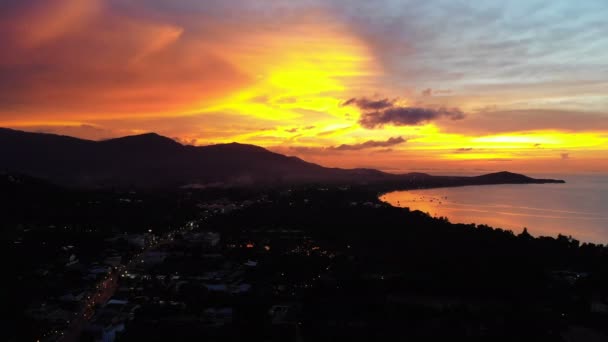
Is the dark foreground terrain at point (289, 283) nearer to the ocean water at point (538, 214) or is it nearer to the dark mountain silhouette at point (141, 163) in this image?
the ocean water at point (538, 214)

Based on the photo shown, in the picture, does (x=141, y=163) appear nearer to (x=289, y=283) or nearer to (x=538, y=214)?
(x=538, y=214)

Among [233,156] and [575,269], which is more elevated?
[233,156]

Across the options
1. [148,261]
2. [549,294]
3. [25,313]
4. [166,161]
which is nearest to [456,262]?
[549,294]

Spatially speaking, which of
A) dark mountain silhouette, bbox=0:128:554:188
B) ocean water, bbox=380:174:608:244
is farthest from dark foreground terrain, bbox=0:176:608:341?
dark mountain silhouette, bbox=0:128:554:188

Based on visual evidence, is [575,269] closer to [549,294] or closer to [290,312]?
[549,294]

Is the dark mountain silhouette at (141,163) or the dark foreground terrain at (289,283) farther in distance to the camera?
the dark mountain silhouette at (141,163)

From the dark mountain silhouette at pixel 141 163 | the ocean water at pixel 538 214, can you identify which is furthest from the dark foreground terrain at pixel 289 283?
the dark mountain silhouette at pixel 141 163

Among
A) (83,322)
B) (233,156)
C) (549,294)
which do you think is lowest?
(83,322)
